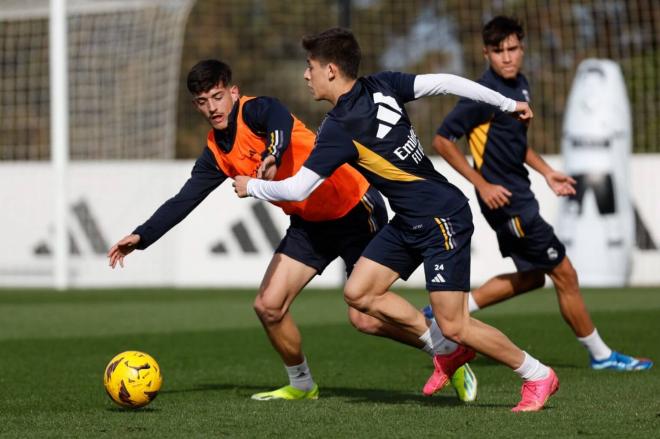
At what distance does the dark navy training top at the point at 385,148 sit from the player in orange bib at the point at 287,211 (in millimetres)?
776

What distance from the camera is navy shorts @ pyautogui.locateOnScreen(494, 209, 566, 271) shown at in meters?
9.31

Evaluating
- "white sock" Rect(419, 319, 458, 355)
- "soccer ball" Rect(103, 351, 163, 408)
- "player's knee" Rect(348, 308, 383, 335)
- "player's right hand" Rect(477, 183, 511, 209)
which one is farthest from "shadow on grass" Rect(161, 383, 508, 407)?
"player's right hand" Rect(477, 183, 511, 209)

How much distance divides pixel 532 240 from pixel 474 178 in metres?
0.78

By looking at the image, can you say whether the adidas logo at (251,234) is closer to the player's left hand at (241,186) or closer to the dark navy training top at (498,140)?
the dark navy training top at (498,140)

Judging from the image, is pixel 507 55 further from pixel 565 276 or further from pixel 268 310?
pixel 268 310

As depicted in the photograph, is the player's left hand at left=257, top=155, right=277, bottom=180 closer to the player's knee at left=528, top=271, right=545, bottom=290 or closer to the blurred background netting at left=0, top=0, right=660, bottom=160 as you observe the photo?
the player's knee at left=528, top=271, right=545, bottom=290

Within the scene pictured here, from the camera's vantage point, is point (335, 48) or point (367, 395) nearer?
point (335, 48)

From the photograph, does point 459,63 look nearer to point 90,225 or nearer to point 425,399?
point 90,225

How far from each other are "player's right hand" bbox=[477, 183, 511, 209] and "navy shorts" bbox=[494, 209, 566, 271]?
24.8 inches

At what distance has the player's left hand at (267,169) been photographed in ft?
23.2

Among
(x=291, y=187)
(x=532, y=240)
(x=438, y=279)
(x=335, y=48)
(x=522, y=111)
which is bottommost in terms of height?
(x=532, y=240)

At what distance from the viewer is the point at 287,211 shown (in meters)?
8.01

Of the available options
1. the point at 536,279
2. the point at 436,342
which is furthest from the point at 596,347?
the point at 436,342

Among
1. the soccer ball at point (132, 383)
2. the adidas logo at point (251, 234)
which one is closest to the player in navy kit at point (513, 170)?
the soccer ball at point (132, 383)
